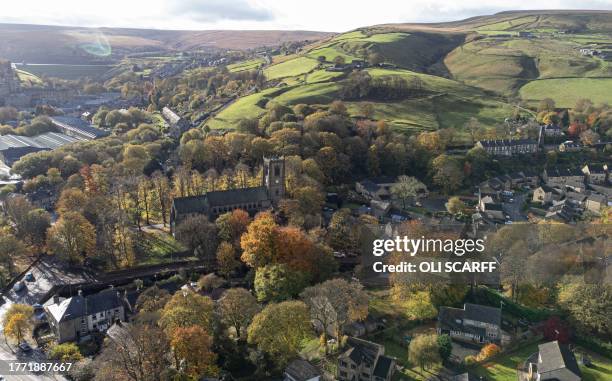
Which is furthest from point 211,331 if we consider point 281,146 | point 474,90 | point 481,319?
point 474,90

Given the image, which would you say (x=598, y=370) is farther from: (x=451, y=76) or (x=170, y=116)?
(x=451, y=76)

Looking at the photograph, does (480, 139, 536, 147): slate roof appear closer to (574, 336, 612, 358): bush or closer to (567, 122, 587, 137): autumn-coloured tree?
(567, 122, 587, 137): autumn-coloured tree

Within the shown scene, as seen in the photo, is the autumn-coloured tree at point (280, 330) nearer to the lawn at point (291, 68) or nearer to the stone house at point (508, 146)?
the stone house at point (508, 146)

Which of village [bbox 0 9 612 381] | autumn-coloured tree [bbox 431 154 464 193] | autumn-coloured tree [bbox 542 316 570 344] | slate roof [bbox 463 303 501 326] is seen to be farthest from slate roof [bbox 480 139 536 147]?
slate roof [bbox 463 303 501 326]

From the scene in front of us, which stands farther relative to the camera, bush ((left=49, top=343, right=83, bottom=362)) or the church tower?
the church tower

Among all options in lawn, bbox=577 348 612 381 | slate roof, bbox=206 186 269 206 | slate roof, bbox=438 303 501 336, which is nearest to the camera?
lawn, bbox=577 348 612 381

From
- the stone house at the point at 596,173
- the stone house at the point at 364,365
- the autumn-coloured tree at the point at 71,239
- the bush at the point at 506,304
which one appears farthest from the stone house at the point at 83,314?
the stone house at the point at 596,173
